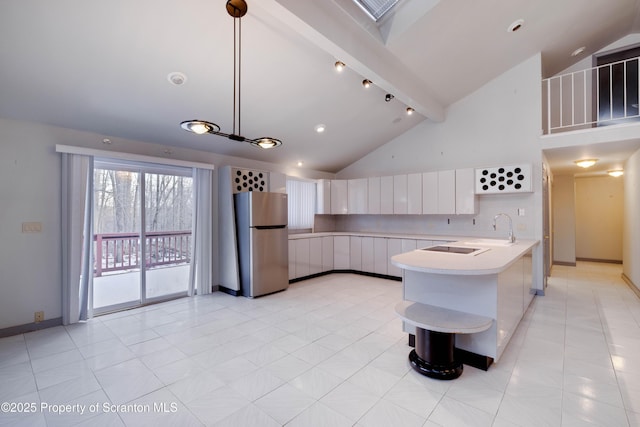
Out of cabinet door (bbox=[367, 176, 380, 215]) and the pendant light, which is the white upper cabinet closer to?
cabinet door (bbox=[367, 176, 380, 215])

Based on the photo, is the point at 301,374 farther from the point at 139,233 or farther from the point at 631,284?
the point at 631,284

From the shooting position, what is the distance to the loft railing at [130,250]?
4160mm

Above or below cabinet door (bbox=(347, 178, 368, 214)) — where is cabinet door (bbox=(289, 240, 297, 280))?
below

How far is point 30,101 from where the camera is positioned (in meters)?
3.00

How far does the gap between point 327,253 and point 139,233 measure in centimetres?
351

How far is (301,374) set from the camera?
7.79 feet

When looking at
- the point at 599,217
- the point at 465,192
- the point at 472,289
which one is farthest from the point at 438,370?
the point at 599,217

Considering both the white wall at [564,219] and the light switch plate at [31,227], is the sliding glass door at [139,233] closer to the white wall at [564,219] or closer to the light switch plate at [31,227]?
the light switch plate at [31,227]

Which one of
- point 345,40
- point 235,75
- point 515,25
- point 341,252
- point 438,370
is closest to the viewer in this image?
point 438,370

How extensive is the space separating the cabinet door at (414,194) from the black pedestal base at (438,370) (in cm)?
351

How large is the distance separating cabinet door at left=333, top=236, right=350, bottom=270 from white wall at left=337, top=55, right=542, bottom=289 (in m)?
1.46

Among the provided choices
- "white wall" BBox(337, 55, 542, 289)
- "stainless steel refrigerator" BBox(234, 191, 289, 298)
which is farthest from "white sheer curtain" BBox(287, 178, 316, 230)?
"white wall" BBox(337, 55, 542, 289)

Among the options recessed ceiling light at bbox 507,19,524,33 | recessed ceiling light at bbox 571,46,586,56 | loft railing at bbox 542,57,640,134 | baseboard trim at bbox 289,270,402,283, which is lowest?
baseboard trim at bbox 289,270,402,283

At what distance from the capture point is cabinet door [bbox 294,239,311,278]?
219 inches
